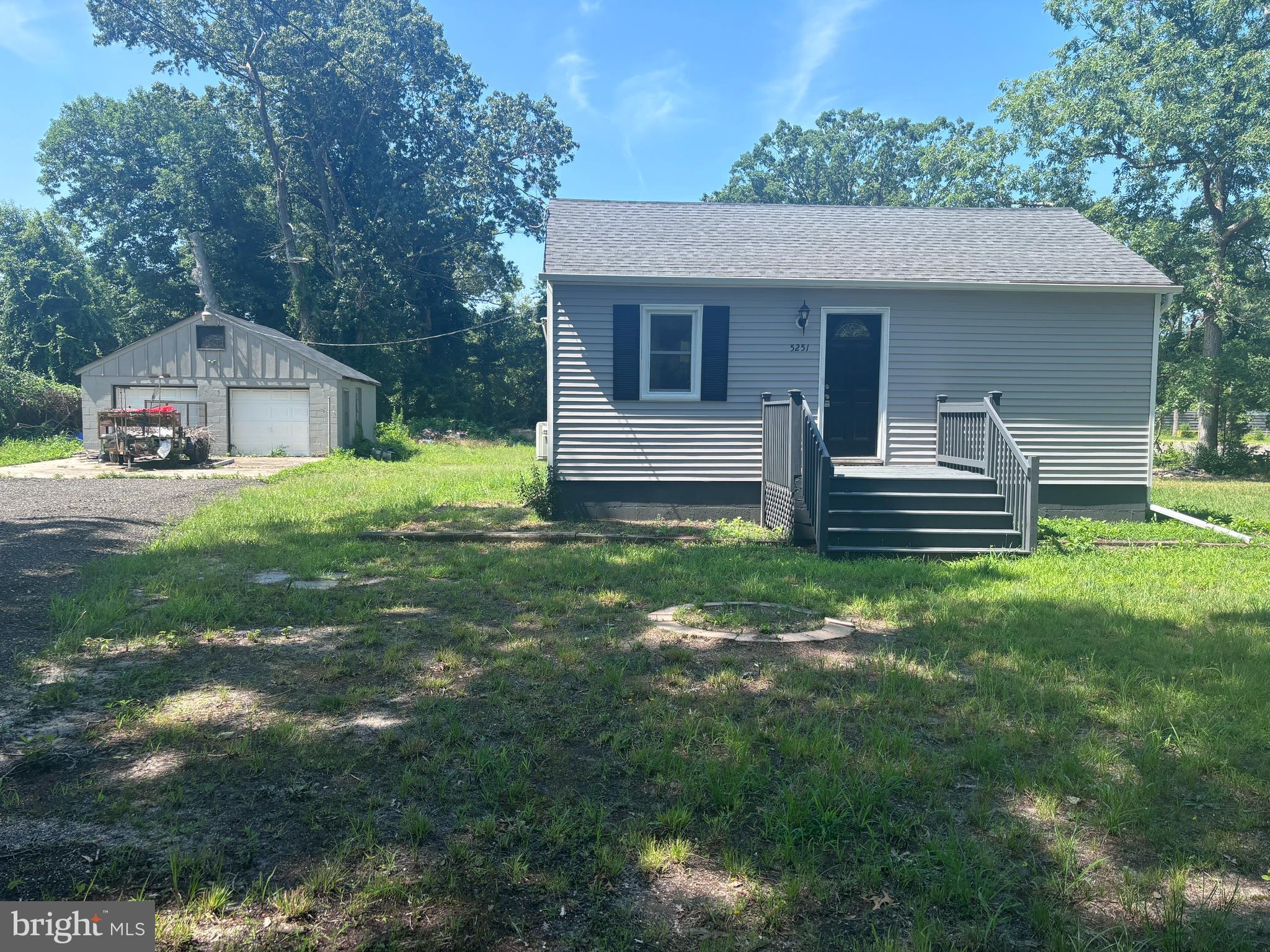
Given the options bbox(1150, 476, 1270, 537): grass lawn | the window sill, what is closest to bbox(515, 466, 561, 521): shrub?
the window sill

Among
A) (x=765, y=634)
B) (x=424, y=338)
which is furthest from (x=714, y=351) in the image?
(x=424, y=338)

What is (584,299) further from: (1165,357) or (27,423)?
(27,423)

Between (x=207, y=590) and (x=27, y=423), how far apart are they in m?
23.6

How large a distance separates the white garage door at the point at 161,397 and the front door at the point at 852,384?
18.1 metres

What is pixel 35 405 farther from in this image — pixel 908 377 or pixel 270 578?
pixel 908 377

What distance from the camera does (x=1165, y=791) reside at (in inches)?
119

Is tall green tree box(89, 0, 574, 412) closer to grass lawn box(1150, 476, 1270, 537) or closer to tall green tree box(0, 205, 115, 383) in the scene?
tall green tree box(0, 205, 115, 383)

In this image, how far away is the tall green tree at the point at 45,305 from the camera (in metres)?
29.3

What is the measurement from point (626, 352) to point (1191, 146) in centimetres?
1783

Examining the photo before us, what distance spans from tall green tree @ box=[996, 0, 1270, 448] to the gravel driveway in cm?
2110

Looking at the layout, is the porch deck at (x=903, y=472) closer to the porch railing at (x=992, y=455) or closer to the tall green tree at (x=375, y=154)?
the porch railing at (x=992, y=455)

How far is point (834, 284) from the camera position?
32.1ft

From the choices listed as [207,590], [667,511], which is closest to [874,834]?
[207,590]

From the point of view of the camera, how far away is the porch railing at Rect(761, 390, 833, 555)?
25.6 ft
